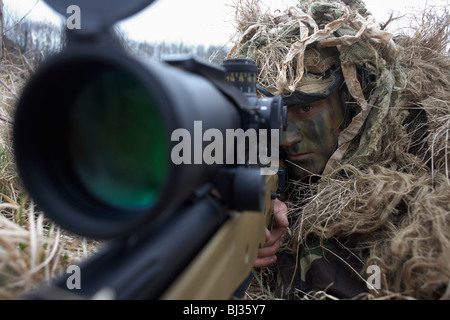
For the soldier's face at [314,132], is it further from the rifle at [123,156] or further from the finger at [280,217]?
the rifle at [123,156]

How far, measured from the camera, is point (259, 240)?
4.25 ft

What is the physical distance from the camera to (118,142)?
0.73 meters

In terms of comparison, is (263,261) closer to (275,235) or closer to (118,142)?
(275,235)

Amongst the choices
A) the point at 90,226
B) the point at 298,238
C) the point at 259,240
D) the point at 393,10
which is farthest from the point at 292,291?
the point at 393,10

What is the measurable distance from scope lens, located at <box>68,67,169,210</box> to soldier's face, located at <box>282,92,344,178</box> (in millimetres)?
1216

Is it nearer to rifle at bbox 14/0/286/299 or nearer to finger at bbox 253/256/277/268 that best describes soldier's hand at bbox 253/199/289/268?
finger at bbox 253/256/277/268

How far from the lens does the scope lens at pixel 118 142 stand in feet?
2.34

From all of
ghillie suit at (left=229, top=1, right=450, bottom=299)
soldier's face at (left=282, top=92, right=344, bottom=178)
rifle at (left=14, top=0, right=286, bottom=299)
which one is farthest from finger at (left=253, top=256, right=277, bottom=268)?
rifle at (left=14, top=0, right=286, bottom=299)

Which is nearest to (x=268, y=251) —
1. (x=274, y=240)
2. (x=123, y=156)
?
(x=274, y=240)

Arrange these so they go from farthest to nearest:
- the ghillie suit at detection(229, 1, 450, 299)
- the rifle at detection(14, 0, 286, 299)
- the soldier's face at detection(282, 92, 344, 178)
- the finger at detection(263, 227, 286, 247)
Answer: the soldier's face at detection(282, 92, 344, 178) < the finger at detection(263, 227, 286, 247) < the ghillie suit at detection(229, 1, 450, 299) < the rifle at detection(14, 0, 286, 299)

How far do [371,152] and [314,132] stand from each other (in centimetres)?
29

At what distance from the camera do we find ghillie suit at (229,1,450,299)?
1.27 metres

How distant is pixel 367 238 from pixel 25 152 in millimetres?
1272

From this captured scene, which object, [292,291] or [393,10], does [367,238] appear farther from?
[393,10]
